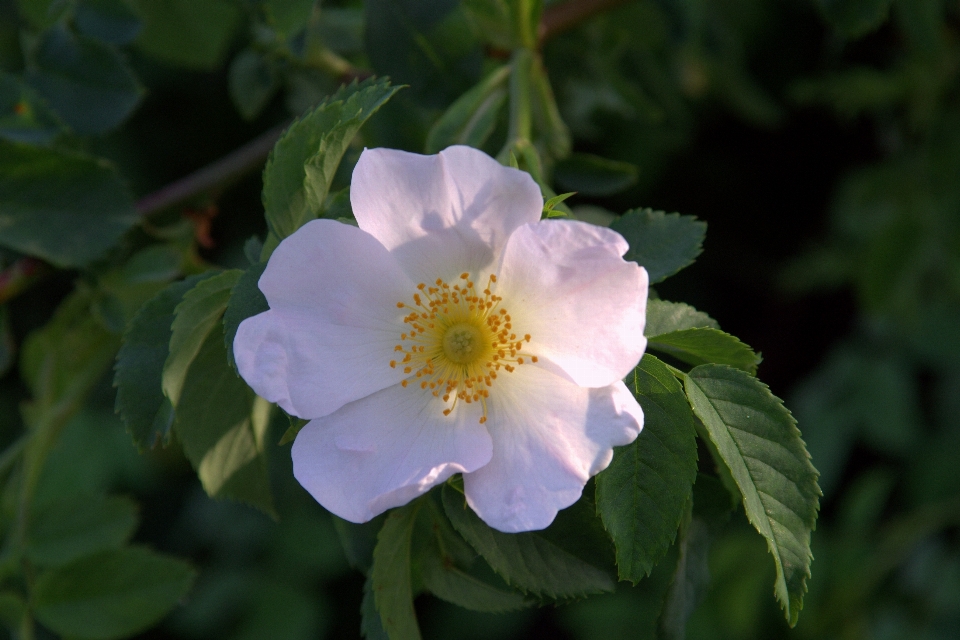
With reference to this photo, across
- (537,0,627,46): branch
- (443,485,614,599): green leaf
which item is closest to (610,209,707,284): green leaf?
(443,485,614,599): green leaf

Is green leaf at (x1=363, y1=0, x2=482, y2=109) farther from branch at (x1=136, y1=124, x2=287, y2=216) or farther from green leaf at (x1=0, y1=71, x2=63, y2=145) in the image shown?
green leaf at (x1=0, y1=71, x2=63, y2=145)

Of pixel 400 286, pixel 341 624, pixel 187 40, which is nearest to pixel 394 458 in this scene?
pixel 400 286

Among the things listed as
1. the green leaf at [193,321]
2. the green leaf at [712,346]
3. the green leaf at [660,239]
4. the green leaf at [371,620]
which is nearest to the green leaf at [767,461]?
the green leaf at [712,346]

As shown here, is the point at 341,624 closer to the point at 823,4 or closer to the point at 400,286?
the point at 400,286

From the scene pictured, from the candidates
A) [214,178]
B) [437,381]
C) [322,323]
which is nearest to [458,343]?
[437,381]

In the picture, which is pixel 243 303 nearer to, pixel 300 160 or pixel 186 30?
pixel 300 160
